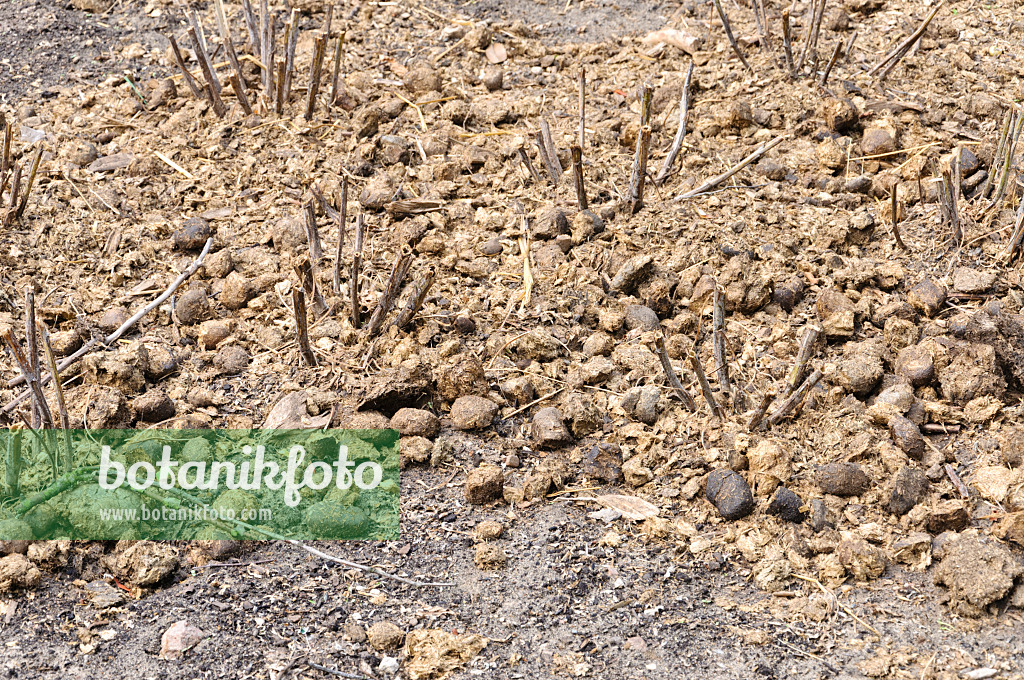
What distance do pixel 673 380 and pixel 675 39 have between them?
2.18 metres

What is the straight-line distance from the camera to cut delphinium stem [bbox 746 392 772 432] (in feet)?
7.93

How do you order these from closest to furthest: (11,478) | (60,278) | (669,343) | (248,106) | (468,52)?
(11,478) < (669,343) < (60,278) < (248,106) < (468,52)

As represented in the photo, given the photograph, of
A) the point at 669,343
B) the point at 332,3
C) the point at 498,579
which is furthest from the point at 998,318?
the point at 332,3

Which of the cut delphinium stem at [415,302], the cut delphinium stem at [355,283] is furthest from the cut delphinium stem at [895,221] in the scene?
the cut delphinium stem at [355,283]

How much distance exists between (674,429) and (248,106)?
2.33 m

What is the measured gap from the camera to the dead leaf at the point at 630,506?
2328 mm

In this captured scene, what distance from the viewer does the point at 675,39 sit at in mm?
4105

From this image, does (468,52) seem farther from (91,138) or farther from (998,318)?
(998,318)

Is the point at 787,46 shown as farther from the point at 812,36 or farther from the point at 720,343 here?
the point at 720,343

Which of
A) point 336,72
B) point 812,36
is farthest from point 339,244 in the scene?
point 812,36

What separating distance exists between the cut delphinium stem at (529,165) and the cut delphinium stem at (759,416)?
1.28 metres

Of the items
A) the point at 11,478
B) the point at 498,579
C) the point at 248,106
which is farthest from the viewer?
the point at 248,106

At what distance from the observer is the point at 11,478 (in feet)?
7.60

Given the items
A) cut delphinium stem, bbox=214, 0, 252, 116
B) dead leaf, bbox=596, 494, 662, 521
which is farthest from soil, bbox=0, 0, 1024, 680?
cut delphinium stem, bbox=214, 0, 252, 116
